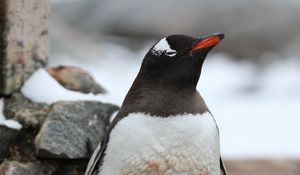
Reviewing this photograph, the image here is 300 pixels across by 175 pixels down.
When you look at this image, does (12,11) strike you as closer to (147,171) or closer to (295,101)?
(147,171)

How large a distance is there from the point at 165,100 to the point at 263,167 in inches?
104

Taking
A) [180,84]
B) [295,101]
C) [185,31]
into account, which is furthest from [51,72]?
[185,31]

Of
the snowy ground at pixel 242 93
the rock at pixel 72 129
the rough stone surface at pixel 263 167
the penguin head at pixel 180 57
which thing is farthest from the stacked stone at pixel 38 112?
the snowy ground at pixel 242 93

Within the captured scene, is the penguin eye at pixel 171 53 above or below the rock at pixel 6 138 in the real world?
above

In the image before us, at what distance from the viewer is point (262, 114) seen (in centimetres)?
816

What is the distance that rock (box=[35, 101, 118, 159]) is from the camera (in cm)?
351

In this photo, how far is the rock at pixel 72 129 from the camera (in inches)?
138

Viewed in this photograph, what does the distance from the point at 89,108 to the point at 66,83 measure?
271mm

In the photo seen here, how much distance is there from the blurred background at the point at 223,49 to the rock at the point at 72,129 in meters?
3.35

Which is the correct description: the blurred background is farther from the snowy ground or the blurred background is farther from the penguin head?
the penguin head

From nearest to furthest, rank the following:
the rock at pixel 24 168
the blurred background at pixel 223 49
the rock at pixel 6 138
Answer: the rock at pixel 24 168 < the rock at pixel 6 138 < the blurred background at pixel 223 49

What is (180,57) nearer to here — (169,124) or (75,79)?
(169,124)

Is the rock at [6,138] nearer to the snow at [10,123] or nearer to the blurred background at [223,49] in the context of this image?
the snow at [10,123]

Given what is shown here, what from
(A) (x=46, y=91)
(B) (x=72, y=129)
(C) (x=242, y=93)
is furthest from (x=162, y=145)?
(C) (x=242, y=93)
